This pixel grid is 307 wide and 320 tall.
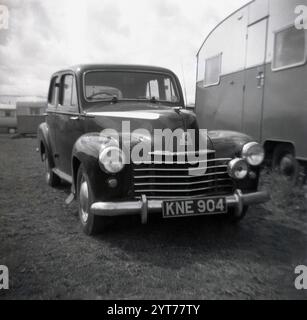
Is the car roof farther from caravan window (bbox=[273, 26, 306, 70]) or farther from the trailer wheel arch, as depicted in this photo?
the trailer wheel arch

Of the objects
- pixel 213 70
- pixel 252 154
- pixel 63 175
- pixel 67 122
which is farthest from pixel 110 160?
pixel 213 70

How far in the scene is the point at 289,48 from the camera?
499cm

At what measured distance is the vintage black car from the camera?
328cm

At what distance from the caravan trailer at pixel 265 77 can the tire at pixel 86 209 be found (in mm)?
2788

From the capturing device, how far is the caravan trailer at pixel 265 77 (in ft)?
15.9

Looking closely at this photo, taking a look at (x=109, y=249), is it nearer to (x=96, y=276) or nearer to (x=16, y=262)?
(x=96, y=276)

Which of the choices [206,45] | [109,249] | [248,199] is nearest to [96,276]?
[109,249]

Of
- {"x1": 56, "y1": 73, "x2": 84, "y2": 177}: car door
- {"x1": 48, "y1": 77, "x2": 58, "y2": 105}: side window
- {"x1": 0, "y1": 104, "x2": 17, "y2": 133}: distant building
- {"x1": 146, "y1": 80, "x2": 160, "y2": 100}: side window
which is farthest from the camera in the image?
{"x1": 0, "y1": 104, "x2": 17, "y2": 133}: distant building

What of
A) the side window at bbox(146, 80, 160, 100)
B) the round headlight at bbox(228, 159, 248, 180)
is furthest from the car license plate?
the side window at bbox(146, 80, 160, 100)

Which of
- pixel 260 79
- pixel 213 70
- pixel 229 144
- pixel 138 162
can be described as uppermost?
pixel 213 70

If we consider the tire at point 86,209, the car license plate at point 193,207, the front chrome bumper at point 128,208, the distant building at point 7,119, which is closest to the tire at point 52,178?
the tire at point 86,209

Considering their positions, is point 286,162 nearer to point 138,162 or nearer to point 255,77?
point 255,77

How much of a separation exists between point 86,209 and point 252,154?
1721mm

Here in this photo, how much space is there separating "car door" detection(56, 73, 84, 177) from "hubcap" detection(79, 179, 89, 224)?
75 cm
